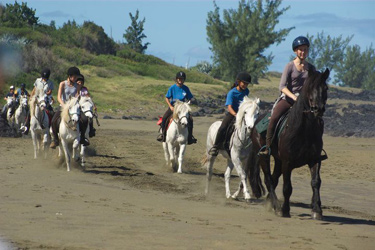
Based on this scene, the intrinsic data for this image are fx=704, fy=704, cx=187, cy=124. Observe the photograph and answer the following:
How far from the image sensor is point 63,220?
30.0ft

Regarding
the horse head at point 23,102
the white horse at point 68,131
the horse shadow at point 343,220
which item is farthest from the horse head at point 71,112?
the horse head at point 23,102

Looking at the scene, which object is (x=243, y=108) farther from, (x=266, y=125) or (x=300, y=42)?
(x=300, y=42)

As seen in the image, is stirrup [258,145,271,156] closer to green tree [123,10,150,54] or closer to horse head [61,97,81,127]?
horse head [61,97,81,127]

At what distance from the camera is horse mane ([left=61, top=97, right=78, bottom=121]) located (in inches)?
651

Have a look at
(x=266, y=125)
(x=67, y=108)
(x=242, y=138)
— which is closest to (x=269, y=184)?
(x=266, y=125)

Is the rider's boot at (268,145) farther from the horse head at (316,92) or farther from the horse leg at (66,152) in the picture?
the horse leg at (66,152)

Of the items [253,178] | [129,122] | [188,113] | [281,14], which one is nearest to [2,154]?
[188,113]

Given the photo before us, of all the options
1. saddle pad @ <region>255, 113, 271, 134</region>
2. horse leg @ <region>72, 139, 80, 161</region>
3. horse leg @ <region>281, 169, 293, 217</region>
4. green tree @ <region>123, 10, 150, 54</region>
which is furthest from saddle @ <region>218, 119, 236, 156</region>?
green tree @ <region>123, 10, 150, 54</region>

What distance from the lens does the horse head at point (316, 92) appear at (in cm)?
1005

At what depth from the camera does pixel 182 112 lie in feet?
57.3

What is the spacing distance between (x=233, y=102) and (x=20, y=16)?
46363mm

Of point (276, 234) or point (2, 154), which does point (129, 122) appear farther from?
point (276, 234)

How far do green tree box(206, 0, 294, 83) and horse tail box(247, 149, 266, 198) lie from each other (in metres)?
45.5

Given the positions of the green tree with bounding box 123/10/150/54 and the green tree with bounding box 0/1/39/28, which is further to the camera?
the green tree with bounding box 123/10/150/54
